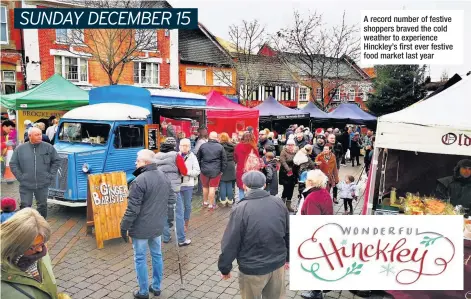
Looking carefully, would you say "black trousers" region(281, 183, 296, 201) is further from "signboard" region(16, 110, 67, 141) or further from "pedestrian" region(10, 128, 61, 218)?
"signboard" region(16, 110, 67, 141)

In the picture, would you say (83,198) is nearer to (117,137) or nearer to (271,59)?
(117,137)

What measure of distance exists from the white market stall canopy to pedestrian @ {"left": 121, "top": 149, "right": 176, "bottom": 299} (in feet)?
9.03

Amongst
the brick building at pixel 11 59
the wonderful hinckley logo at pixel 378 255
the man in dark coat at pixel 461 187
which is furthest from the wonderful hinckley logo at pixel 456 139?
the brick building at pixel 11 59

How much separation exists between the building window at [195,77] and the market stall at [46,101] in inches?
620

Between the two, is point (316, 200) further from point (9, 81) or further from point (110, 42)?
point (9, 81)

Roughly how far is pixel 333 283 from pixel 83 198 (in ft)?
17.1

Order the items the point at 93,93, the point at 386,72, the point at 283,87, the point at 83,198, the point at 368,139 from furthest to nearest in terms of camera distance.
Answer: the point at 283,87 → the point at 386,72 → the point at 368,139 → the point at 93,93 → the point at 83,198

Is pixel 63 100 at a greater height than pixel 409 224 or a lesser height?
greater

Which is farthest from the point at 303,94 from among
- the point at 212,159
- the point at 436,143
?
the point at 436,143

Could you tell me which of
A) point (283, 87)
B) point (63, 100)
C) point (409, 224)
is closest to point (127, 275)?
point (409, 224)

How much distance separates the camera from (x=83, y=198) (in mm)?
7219

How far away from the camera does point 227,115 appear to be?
15891mm

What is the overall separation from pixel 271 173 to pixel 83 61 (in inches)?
785

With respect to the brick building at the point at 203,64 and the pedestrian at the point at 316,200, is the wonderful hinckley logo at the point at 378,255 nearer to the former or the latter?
the pedestrian at the point at 316,200
